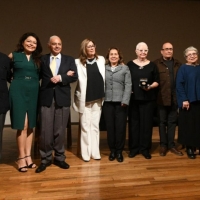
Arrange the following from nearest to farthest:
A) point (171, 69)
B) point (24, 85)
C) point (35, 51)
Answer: point (24, 85), point (35, 51), point (171, 69)

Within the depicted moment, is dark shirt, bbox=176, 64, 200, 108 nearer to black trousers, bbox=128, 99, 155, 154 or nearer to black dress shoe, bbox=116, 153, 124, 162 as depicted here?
black trousers, bbox=128, 99, 155, 154

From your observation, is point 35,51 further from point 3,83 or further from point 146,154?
point 146,154

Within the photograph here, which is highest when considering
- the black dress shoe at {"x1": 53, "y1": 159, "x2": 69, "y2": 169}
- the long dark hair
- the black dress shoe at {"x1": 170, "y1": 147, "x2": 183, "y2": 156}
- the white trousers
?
the long dark hair

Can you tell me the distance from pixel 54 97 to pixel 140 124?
1.06 meters

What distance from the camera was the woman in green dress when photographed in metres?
2.37

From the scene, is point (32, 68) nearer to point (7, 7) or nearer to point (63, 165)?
point (63, 165)

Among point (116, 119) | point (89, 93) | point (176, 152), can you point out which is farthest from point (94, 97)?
point (176, 152)

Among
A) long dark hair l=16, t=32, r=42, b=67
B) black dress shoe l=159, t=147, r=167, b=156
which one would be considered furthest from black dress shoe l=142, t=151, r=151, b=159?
long dark hair l=16, t=32, r=42, b=67

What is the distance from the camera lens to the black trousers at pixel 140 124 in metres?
2.82

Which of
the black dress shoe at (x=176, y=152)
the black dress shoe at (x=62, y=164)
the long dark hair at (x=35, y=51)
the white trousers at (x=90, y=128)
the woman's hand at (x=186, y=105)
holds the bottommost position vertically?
the black dress shoe at (x=176, y=152)

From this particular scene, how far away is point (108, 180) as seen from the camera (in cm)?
225

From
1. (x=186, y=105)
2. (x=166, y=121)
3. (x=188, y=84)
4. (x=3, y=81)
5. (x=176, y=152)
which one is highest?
(x=3, y=81)

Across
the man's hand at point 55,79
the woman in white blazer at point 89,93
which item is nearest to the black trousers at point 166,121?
the woman in white blazer at point 89,93

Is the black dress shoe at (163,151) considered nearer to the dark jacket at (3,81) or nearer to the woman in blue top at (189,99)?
the woman in blue top at (189,99)
